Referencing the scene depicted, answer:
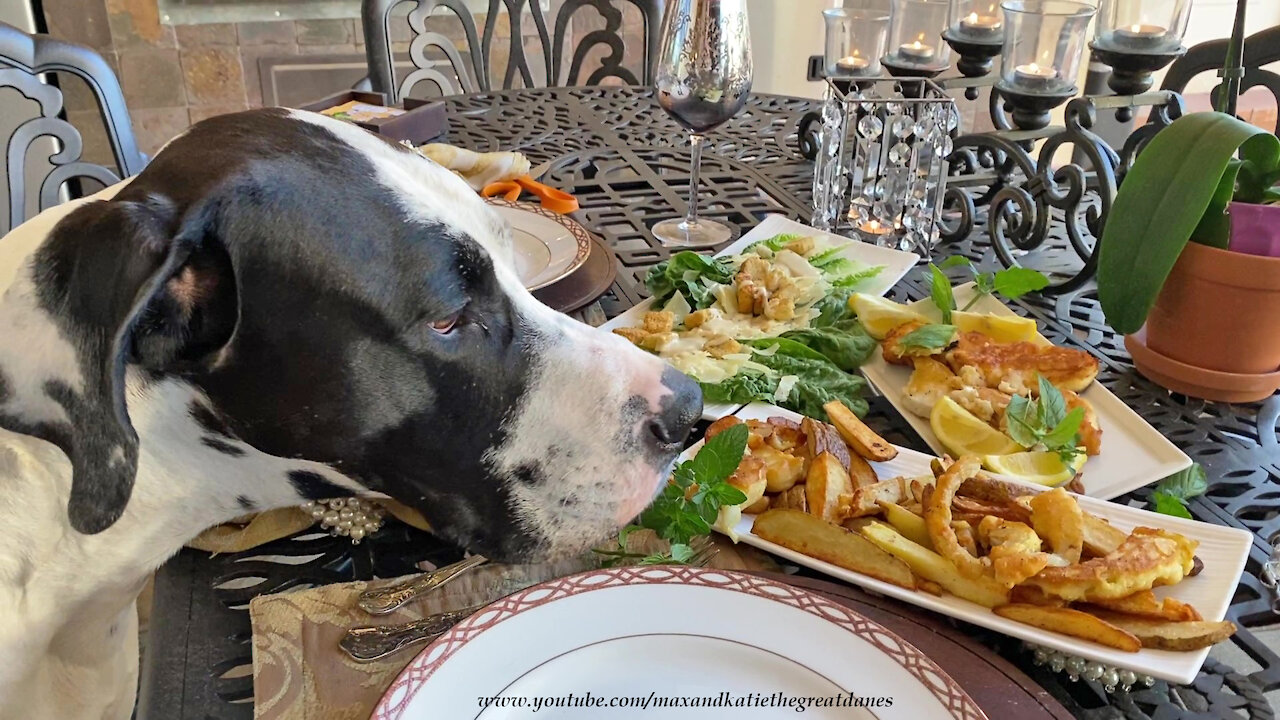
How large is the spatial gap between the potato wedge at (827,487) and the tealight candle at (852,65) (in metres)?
1.25

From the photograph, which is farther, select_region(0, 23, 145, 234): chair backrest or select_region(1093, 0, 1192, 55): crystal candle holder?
select_region(0, 23, 145, 234): chair backrest

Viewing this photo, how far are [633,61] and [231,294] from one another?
3.46 metres

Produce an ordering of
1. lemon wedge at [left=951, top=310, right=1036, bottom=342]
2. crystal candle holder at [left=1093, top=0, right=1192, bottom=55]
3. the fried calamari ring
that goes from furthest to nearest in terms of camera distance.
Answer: crystal candle holder at [left=1093, top=0, right=1192, bottom=55], lemon wedge at [left=951, top=310, right=1036, bottom=342], the fried calamari ring

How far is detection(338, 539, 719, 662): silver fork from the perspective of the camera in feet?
2.35

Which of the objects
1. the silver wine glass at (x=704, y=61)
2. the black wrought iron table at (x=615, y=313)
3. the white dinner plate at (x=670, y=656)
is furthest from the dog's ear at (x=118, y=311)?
the silver wine glass at (x=704, y=61)

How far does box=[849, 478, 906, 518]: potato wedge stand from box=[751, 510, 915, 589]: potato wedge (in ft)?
0.14

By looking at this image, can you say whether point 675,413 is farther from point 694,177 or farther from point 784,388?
point 694,177

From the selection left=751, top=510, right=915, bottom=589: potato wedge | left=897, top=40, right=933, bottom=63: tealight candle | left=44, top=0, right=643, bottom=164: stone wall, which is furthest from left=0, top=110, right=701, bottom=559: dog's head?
left=44, top=0, right=643, bottom=164: stone wall

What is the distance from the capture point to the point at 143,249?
65cm

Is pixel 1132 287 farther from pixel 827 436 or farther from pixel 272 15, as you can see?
pixel 272 15

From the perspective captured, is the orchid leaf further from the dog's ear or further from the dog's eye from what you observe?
the dog's ear

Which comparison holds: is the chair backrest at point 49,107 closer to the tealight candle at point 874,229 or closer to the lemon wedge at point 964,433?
the tealight candle at point 874,229

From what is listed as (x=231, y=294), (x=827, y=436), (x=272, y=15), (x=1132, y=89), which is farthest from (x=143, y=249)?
(x=272, y=15)

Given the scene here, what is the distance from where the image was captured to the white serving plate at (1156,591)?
26.8 inches
